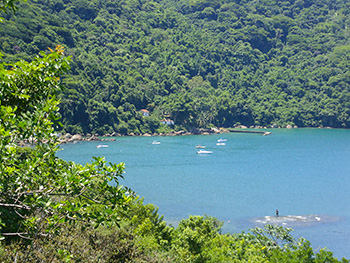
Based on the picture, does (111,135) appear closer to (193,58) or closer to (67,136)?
(67,136)

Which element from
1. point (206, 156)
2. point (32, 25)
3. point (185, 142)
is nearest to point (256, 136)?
point (185, 142)

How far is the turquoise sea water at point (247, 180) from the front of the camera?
3462 cm

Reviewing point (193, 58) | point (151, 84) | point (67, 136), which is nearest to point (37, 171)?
point (67, 136)

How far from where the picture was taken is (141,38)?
147 m

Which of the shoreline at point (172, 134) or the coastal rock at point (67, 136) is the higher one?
the coastal rock at point (67, 136)

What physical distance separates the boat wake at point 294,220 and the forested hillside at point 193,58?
199ft

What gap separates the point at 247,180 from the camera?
175 ft

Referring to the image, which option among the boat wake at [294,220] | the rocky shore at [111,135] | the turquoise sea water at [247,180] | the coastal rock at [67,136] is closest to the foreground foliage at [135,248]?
the turquoise sea water at [247,180]

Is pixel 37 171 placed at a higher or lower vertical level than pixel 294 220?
higher

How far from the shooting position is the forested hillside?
10081 cm

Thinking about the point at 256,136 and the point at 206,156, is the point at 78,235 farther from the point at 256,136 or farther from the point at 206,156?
the point at 256,136

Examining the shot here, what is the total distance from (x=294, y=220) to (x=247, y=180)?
19.2 meters

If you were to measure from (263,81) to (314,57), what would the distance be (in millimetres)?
23092

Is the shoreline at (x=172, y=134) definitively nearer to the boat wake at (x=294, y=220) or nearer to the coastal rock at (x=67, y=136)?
the coastal rock at (x=67, y=136)
